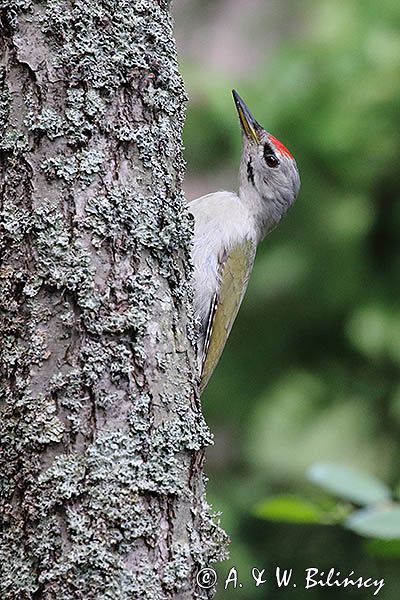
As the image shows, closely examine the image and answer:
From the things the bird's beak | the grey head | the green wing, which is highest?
the bird's beak

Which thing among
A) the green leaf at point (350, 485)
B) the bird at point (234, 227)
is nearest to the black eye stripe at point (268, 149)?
the bird at point (234, 227)

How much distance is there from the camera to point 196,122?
16.6 feet

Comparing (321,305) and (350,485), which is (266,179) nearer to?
(321,305)

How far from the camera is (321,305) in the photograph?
15.5 feet

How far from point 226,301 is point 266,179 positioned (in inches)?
31.0

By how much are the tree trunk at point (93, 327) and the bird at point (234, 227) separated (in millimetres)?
1409

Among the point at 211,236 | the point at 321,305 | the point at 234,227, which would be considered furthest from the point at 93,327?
the point at 321,305

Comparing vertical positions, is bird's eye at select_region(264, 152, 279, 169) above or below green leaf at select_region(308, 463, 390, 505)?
above

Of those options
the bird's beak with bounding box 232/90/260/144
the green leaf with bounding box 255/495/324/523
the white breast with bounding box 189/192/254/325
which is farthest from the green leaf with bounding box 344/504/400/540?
the bird's beak with bounding box 232/90/260/144

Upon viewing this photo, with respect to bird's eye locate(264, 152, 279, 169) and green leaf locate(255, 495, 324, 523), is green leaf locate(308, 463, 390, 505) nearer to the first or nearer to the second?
green leaf locate(255, 495, 324, 523)

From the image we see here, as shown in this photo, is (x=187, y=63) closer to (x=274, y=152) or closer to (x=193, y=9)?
(x=274, y=152)

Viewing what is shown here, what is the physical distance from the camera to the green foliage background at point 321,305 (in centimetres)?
444

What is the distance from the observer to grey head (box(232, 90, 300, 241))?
416 centimetres

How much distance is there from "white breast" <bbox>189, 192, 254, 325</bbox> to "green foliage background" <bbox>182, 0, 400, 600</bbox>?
2.56 ft
